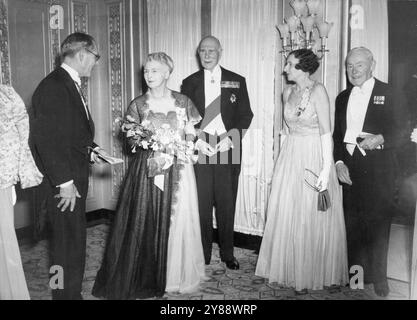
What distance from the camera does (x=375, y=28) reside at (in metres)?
3.48

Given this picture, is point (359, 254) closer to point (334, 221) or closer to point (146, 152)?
point (334, 221)

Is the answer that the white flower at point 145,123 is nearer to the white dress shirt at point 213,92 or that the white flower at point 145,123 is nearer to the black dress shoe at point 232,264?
the white dress shirt at point 213,92

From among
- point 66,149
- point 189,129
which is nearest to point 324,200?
point 189,129

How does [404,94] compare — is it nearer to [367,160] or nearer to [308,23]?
[367,160]

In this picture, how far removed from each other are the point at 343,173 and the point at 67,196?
1.98m

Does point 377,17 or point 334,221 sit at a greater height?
point 377,17

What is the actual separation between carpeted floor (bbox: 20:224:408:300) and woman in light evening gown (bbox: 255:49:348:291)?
10 cm

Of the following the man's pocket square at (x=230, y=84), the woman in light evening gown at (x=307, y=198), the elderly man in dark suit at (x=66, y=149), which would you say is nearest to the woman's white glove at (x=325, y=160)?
the woman in light evening gown at (x=307, y=198)

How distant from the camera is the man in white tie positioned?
10.4ft

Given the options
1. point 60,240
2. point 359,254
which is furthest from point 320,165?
point 60,240

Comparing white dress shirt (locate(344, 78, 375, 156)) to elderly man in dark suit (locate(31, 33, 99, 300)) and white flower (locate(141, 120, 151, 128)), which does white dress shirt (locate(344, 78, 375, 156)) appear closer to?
white flower (locate(141, 120, 151, 128))
